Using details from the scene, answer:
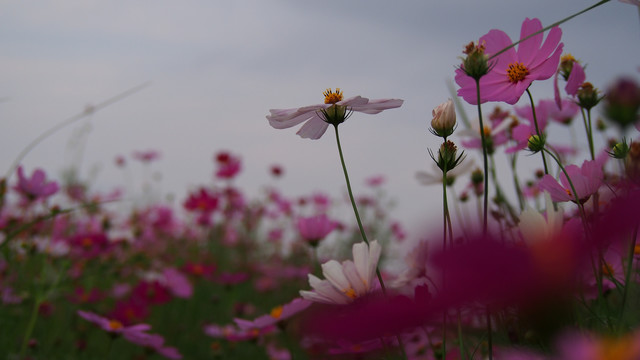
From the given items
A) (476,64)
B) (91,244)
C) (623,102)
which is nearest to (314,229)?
(476,64)

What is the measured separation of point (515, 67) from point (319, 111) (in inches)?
7.2

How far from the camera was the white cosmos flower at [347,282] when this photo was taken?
1.31 ft

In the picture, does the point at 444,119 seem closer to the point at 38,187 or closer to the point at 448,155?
the point at 448,155

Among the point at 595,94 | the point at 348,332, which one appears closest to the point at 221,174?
the point at 595,94

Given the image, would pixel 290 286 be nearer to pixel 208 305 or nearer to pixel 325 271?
pixel 208 305

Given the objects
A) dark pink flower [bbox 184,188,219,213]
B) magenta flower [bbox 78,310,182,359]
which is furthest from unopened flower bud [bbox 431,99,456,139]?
dark pink flower [bbox 184,188,219,213]

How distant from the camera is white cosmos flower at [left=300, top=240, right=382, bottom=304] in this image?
0.40m

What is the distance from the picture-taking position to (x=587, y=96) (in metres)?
0.52

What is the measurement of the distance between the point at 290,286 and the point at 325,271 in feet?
6.64

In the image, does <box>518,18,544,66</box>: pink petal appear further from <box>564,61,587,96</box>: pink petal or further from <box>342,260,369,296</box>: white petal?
<box>342,260,369,296</box>: white petal

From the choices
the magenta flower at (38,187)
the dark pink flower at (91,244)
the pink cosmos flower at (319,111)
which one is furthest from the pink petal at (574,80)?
the dark pink flower at (91,244)

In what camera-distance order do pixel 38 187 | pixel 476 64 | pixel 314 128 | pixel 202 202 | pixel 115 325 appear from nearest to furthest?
pixel 476 64, pixel 314 128, pixel 115 325, pixel 38 187, pixel 202 202

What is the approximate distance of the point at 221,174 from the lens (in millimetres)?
2273

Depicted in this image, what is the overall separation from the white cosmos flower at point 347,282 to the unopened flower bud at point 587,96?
0.91ft
